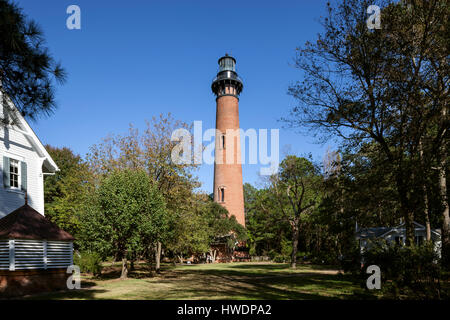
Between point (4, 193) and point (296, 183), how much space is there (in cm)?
2303

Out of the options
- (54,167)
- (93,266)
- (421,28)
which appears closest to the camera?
(421,28)

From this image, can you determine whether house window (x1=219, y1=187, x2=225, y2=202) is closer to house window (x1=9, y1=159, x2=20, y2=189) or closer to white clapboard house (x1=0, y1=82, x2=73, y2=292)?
white clapboard house (x1=0, y1=82, x2=73, y2=292)

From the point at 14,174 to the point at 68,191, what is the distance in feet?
57.6

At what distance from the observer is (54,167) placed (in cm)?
1750

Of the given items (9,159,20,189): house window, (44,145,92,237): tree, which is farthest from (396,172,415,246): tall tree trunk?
(44,145,92,237): tree

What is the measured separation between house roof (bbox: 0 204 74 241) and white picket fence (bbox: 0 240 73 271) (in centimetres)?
24

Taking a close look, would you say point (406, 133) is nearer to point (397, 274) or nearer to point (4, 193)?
point (397, 274)

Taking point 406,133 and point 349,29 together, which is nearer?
point 406,133

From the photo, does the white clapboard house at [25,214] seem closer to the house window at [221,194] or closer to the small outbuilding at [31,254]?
the small outbuilding at [31,254]

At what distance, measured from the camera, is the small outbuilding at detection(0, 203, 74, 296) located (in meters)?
12.1

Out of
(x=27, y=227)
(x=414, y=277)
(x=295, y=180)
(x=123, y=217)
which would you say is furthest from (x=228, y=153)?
(x=414, y=277)

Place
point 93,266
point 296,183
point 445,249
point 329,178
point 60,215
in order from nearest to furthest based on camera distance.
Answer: point 445,249
point 329,178
point 93,266
point 60,215
point 296,183

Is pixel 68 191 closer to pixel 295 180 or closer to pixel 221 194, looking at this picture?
pixel 221 194
